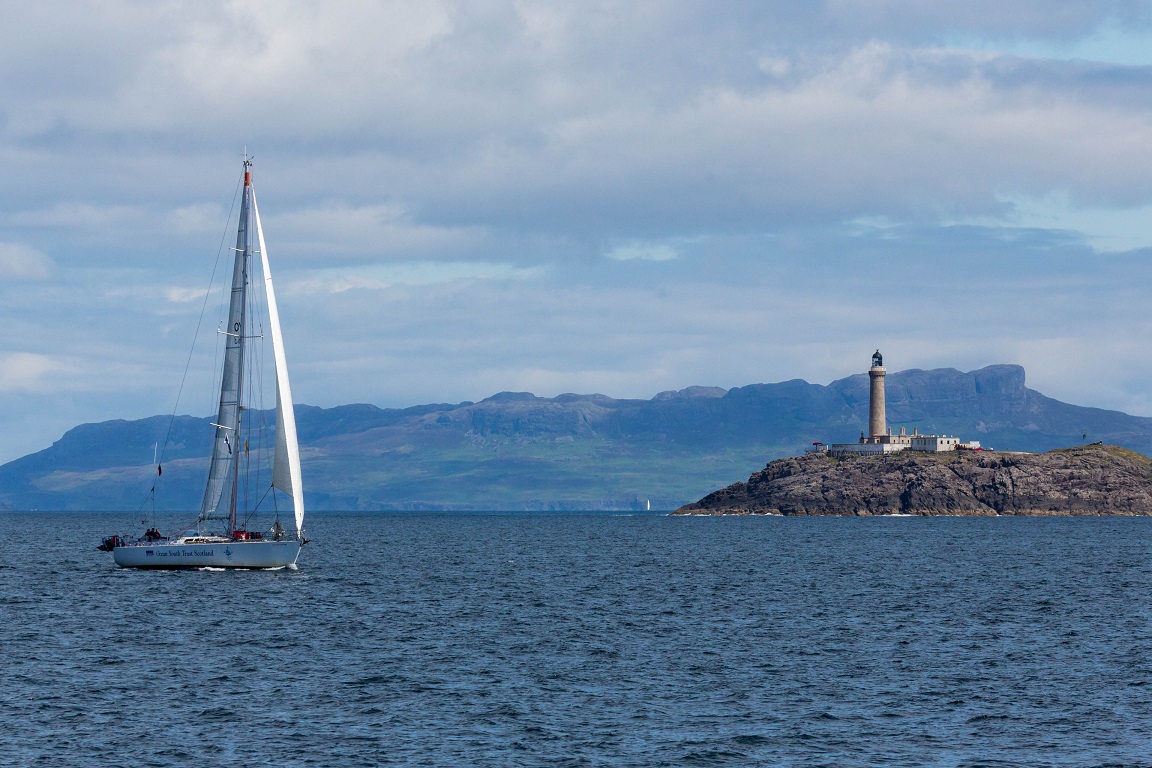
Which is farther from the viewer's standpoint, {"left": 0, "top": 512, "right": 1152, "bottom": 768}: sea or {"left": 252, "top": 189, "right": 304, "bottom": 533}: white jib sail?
{"left": 252, "top": 189, "right": 304, "bottom": 533}: white jib sail

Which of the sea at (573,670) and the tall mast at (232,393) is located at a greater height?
the tall mast at (232,393)

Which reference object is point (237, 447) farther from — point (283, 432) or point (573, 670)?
point (573, 670)

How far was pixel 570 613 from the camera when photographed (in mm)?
68062

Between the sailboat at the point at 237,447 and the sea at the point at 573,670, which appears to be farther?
the sailboat at the point at 237,447

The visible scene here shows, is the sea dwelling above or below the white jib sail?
below

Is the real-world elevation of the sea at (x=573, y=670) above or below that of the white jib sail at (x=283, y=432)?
below

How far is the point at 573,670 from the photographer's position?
48.7m

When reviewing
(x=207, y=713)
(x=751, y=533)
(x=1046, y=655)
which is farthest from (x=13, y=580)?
(x=751, y=533)

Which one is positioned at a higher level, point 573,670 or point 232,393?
point 232,393

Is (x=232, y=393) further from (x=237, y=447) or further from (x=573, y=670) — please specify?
(x=573, y=670)

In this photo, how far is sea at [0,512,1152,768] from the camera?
3591cm

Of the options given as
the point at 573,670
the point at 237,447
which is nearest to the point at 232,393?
the point at 237,447

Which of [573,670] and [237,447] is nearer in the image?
[573,670]

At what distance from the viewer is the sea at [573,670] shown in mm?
35906
